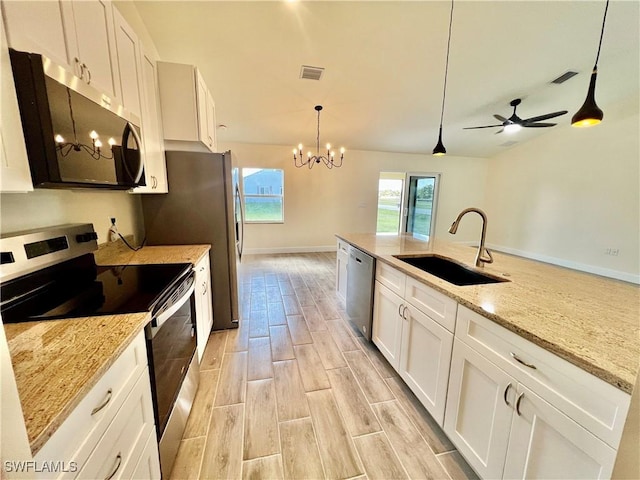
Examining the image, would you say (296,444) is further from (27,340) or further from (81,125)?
(81,125)

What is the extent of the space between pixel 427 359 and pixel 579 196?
19.2ft

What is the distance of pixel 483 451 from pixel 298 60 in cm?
373

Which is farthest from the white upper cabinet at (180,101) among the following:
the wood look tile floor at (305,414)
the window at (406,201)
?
the window at (406,201)

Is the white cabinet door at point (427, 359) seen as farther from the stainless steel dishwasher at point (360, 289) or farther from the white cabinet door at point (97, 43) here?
the white cabinet door at point (97, 43)

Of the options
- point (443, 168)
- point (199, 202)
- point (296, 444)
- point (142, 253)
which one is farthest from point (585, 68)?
point (142, 253)

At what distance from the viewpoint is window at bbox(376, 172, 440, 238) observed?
21.6 feet

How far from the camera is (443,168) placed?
A: 6.77 metres

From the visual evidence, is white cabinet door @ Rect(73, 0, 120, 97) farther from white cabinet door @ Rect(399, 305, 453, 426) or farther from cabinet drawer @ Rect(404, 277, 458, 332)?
white cabinet door @ Rect(399, 305, 453, 426)

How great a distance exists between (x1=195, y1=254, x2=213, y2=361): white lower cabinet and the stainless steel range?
1.05 ft

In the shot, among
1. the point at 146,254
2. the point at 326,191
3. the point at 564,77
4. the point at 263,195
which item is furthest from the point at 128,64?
the point at 564,77

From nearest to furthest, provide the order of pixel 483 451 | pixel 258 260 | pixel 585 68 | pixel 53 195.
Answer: pixel 483 451
pixel 53 195
pixel 585 68
pixel 258 260

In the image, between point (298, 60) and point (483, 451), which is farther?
point (298, 60)

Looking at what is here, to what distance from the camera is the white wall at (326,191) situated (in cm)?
570

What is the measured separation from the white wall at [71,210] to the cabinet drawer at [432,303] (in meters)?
2.09
